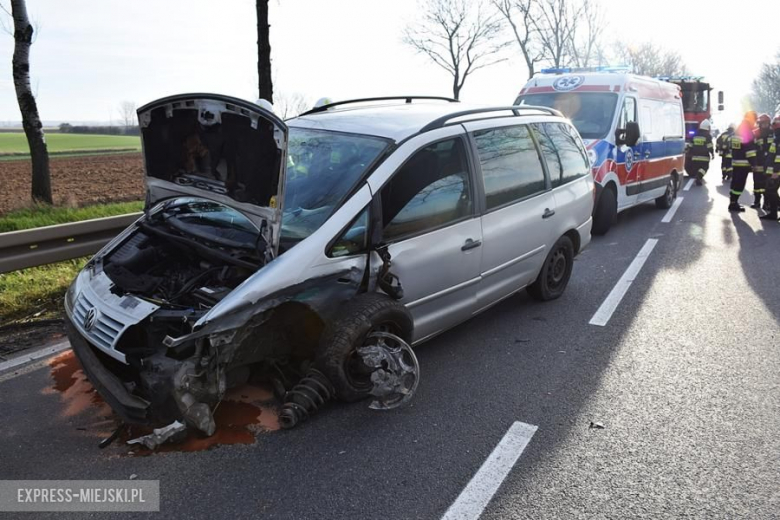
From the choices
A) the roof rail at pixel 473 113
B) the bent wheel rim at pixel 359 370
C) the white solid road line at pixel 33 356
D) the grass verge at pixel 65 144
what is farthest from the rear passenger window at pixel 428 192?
the grass verge at pixel 65 144

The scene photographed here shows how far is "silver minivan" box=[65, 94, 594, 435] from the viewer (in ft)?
10.4

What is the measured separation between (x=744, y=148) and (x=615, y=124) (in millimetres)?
3582

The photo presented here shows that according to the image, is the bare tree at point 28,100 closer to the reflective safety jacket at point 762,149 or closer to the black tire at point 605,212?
the black tire at point 605,212

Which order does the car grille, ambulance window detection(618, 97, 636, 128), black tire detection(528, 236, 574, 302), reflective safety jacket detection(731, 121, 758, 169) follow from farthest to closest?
1. reflective safety jacket detection(731, 121, 758, 169)
2. ambulance window detection(618, 97, 636, 128)
3. black tire detection(528, 236, 574, 302)
4. the car grille

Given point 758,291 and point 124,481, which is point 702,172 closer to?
point 758,291

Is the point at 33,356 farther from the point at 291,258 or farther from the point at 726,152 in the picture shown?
the point at 726,152

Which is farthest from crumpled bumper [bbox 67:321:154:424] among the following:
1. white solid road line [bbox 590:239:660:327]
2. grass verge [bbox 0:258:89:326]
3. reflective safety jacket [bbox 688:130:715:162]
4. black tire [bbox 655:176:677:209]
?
reflective safety jacket [bbox 688:130:715:162]

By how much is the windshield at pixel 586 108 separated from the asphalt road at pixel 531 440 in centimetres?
450

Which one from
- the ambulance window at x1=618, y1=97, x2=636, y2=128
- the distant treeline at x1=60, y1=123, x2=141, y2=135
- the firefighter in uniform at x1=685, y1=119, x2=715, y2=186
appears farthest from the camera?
the distant treeline at x1=60, y1=123, x2=141, y2=135

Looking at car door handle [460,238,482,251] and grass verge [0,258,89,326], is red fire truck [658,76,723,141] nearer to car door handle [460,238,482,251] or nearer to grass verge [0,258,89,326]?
car door handle [460,238,482,251]

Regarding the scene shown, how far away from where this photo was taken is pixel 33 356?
4.40m

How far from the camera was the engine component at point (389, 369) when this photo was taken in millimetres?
3457

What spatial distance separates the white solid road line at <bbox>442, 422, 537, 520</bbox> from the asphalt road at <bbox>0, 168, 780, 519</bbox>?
4 centimetres

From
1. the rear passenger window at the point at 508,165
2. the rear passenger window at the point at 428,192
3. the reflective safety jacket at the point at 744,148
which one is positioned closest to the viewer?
the rear passenger window at the point at 428,192
